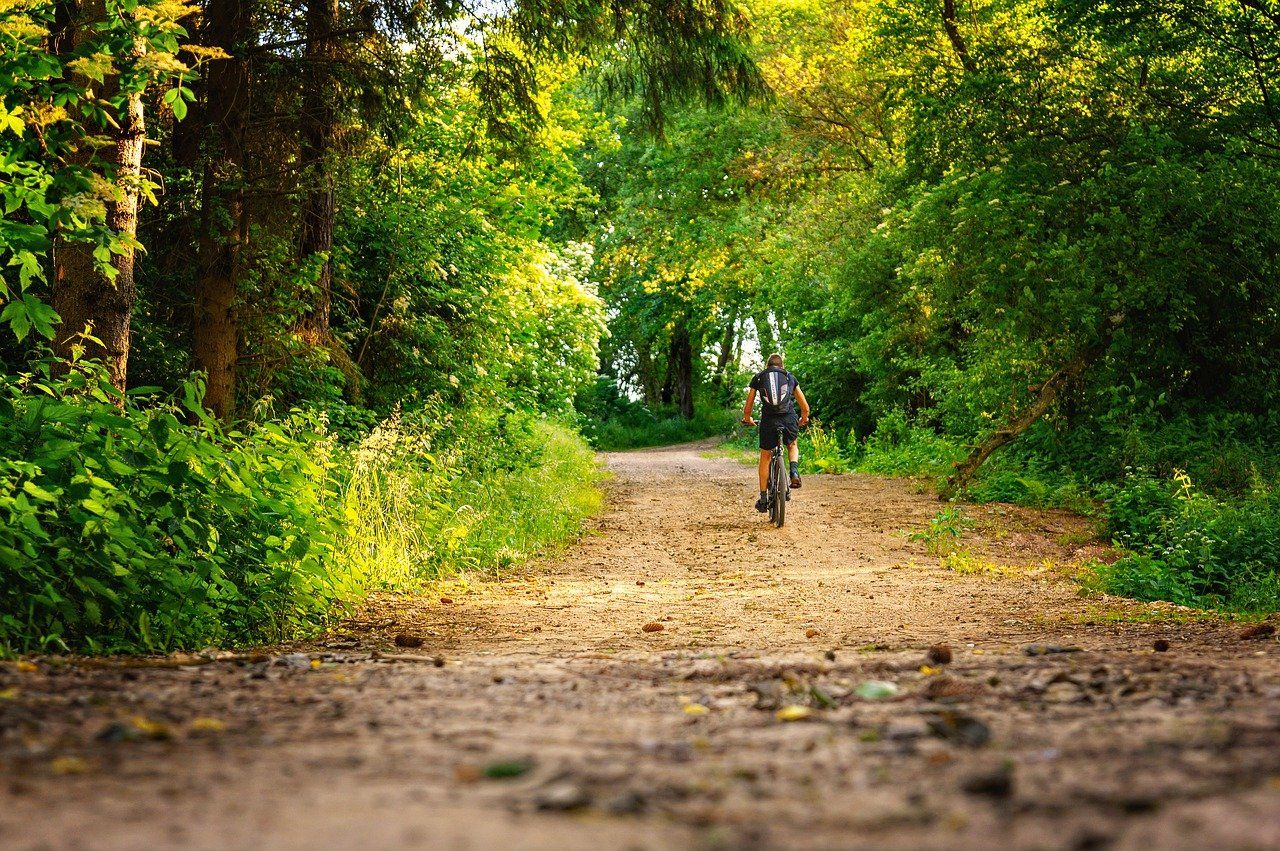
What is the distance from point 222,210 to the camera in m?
9.84

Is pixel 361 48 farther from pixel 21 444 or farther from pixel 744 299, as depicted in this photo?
pixel 744 299

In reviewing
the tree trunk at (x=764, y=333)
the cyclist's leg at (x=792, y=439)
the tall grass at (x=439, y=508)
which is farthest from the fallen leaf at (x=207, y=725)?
the tree trunk at (x=764, y=333)

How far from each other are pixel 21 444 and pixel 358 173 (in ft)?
21.9

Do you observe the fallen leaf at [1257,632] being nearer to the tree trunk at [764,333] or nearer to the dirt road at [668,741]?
the dirt road at [668,741]

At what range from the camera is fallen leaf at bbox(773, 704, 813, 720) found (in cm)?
360

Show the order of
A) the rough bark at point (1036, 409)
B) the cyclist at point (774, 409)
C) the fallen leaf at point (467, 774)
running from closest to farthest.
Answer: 1. the fallen leaf at point (467, 774)
2. the cyclist at point (774, 409)
3. the rough bark at point (1036, 409)

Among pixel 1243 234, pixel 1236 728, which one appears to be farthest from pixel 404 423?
pixel 1243 234

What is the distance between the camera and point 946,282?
18.5m

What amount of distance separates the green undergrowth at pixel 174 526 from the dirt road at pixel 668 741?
1.83 ft

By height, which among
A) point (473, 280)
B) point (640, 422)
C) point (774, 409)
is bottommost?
point (640, 422)

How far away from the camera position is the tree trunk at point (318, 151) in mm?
10344

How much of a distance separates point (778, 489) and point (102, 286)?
8896 millimetres

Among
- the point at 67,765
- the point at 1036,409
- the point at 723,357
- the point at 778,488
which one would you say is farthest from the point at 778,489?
the point at 723,357

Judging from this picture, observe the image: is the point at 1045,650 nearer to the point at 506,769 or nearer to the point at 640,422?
the point at 506,769
